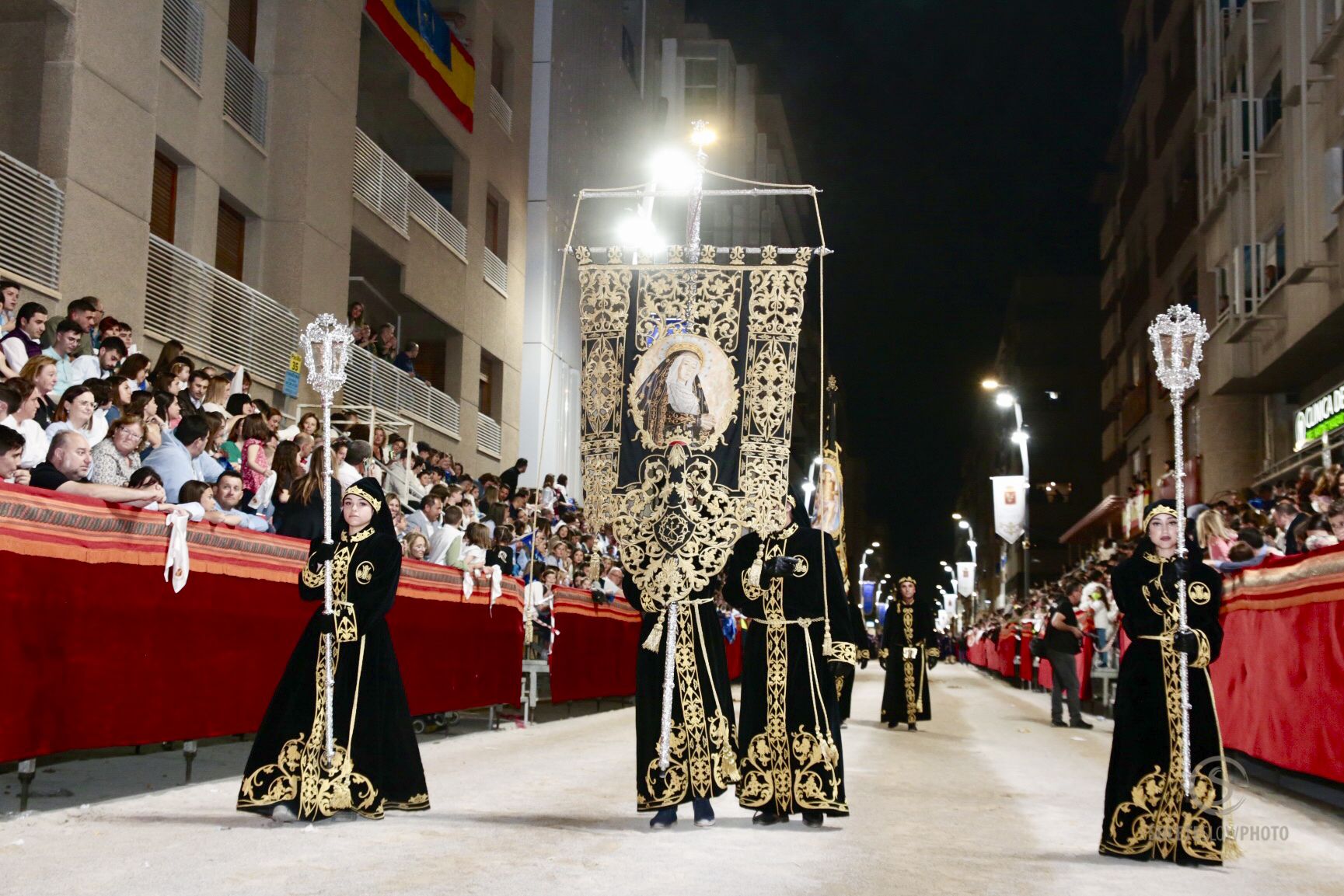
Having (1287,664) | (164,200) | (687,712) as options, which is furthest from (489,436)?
(687,712)

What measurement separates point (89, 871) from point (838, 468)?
10672 mm

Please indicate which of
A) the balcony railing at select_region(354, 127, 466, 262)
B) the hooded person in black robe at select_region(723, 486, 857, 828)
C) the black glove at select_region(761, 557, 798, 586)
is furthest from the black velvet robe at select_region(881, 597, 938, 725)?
the balcony railing at select_region(354, 127, 466, 262)

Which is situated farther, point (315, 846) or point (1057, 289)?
point (1057, 289)

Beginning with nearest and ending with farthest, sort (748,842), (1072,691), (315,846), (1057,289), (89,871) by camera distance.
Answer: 1. (89,871)
2. (315,846)
3. (748,842)
4. (1072,691)
5. (1057,289)

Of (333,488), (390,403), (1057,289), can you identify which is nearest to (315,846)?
(333,488)

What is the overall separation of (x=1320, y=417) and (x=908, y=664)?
13.2m

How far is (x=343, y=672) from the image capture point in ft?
27.6

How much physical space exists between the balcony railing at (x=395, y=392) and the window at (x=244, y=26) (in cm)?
504

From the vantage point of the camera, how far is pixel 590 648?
20.3 metres

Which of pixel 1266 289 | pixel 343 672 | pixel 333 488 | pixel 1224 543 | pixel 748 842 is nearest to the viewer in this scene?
pixel 748 842

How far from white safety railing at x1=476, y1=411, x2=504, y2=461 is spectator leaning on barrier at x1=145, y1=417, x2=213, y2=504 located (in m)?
18.1

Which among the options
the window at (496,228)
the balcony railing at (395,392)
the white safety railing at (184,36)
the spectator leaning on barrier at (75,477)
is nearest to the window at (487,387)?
the window at (496,228)

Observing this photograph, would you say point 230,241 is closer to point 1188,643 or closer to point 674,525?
point 674,525

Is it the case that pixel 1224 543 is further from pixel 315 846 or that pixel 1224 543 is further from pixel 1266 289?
pixel 1266 289
